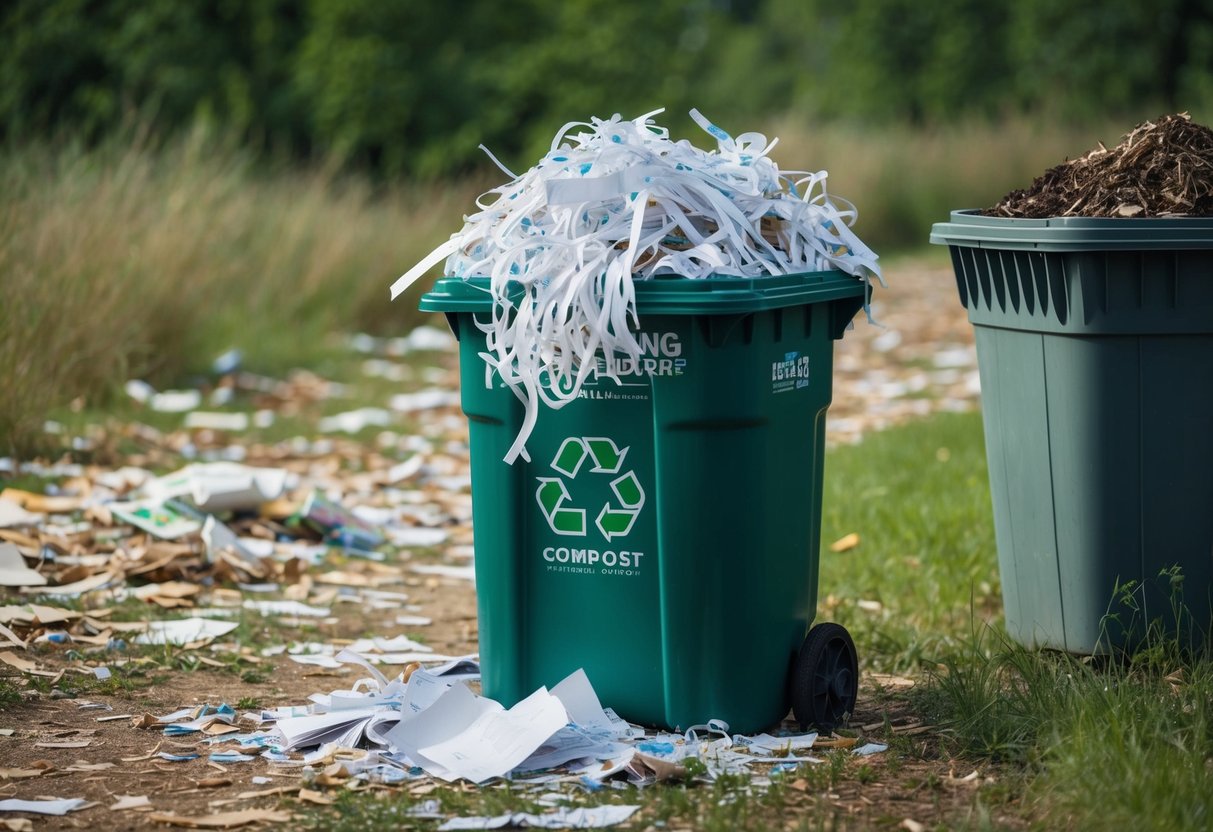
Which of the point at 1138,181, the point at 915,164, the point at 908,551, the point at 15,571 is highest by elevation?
the point at 915,164

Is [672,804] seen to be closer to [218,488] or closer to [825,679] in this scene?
[825,679]

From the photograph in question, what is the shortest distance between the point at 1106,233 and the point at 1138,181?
391 mm

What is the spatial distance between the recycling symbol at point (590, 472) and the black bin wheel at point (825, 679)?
651 millimetres

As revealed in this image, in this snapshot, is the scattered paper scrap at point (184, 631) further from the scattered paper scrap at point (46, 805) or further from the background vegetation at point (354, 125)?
the background vegetation at point (354, 125)

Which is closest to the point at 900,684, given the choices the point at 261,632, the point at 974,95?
the point at 261,632

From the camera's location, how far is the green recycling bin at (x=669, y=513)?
3656mm

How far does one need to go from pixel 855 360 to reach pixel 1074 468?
7437 mm

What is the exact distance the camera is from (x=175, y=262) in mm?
10234

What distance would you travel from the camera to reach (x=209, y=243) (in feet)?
35.7

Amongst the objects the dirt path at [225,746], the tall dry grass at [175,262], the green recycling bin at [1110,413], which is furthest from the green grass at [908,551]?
the tall dry grass at [175,262]

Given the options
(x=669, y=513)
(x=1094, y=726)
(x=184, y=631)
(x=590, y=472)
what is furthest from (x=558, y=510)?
(x=184, y=631)

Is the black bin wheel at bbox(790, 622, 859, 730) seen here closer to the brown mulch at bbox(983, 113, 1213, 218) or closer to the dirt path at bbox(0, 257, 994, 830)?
the dirt path at bbox(0, 257, 994, 830)

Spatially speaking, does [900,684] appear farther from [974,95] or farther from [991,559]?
[974,95]

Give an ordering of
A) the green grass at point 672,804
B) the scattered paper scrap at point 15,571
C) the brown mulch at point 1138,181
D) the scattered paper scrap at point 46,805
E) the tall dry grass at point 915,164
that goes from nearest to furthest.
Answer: the green grass at point 672,804 → the scattered paper scrap at point 46,805 → the brown mulch at point 1138,181 → the scattered paper scrap at point 15,571 → the tall dry grass at point 915,164
